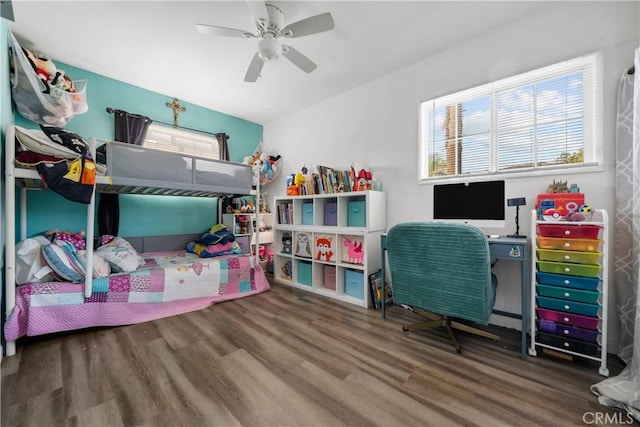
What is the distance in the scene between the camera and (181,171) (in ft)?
8.23

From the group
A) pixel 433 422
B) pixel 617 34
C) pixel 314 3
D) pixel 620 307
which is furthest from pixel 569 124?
pixel 433 422

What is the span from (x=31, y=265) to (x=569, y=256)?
3841mm

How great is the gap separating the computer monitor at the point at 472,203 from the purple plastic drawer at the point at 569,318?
25.3 inches

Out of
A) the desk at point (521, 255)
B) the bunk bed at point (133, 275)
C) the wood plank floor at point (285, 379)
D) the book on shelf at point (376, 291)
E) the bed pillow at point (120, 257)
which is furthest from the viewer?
the book on shelf at point (376, 291)

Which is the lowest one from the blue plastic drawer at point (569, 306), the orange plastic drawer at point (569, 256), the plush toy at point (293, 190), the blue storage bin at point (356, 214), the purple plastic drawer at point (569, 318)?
the purple plastic drawer at point (569, 318)

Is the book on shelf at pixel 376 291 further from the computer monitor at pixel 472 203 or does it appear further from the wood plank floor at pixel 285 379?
the computer monitor at pixel 472 203

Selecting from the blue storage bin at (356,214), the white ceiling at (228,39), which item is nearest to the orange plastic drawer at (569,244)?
the blue storage bin at (356,214)

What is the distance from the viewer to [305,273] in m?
3.13

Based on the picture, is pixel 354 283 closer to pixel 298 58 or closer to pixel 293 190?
pixel 293 190

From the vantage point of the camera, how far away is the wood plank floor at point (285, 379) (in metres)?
1.18

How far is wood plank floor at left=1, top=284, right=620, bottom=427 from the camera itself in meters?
1.18

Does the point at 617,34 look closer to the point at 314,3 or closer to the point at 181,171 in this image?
the point at 314,3

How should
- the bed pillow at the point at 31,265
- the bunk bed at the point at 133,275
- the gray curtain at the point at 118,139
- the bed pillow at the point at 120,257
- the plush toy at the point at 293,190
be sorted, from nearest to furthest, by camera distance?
the bunk bed at the point at 133,275 → the bed pillow at the point at 31,265 → the bed pillow at the point at 120,257 → the gray curtain at the point at 118,139 → the plush toy at the point at 293,190

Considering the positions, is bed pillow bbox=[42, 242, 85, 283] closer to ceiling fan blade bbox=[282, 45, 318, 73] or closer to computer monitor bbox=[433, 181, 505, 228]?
ceiling fan blade bbox=[282, 45, 318, 73]
